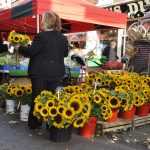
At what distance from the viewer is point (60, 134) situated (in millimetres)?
5340

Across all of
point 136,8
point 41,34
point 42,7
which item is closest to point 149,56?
point 42,7

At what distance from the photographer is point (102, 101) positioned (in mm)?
5828

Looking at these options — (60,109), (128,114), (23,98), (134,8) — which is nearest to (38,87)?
(60,109)

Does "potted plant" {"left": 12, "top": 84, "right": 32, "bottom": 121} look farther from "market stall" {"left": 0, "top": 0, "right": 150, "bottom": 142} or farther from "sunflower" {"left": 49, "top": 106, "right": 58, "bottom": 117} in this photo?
"sunflower" {"left": 49, "top": 106, "right": 58, "bottom": 117}

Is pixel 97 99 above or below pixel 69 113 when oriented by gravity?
above

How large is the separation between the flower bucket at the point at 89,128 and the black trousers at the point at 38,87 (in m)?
0.69

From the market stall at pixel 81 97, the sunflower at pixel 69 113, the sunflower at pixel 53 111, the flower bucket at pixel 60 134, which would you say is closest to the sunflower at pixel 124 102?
the market stall at pixel 81 97

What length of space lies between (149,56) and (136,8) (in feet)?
30.3

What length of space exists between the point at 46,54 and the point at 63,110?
97cm

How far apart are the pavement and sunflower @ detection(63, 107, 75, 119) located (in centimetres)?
45

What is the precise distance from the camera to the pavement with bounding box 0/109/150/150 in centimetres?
524

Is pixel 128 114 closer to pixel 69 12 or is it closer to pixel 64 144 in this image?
pixel 64 144

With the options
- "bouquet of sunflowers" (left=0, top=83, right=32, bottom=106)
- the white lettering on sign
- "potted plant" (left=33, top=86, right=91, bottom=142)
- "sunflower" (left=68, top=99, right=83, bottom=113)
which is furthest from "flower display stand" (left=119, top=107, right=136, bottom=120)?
the white lettering on sign

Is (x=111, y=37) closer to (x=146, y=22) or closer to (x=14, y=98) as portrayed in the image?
(x=146, y=22)
